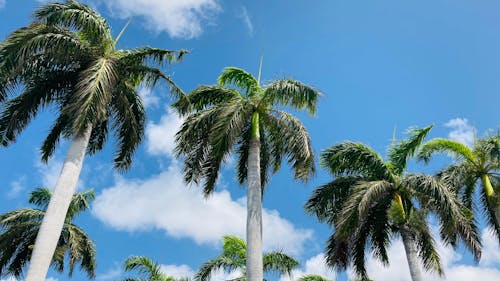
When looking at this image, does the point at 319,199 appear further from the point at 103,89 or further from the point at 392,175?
the point at 103,89

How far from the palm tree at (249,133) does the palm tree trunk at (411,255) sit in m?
5.00

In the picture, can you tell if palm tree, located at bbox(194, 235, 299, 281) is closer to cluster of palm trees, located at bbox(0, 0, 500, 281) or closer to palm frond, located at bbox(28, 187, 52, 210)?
cluster of palm trees, located at bbox(0, 0, 500, 281)

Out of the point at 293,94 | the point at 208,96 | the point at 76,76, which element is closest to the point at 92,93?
the point at 76,76

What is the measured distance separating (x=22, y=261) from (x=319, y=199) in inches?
635

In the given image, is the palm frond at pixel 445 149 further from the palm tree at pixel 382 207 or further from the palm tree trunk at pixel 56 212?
the palm tree trunk at pixel 56 212

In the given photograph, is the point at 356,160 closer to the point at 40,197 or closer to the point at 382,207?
the point at 382,207

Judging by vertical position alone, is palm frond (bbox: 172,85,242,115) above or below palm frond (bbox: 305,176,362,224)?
above

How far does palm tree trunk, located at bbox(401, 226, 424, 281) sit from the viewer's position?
1733 cm

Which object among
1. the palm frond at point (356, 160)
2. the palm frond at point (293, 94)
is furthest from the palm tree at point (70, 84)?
the palm frond at point (356, 160)

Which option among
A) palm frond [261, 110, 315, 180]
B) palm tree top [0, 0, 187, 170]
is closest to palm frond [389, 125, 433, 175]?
palm frond [261, 110, 315, 180]

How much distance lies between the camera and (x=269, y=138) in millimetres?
17703

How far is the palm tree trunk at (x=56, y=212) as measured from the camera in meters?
11.6

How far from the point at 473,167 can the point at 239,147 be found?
33.1 ft

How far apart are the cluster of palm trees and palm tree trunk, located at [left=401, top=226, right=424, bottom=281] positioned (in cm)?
4
